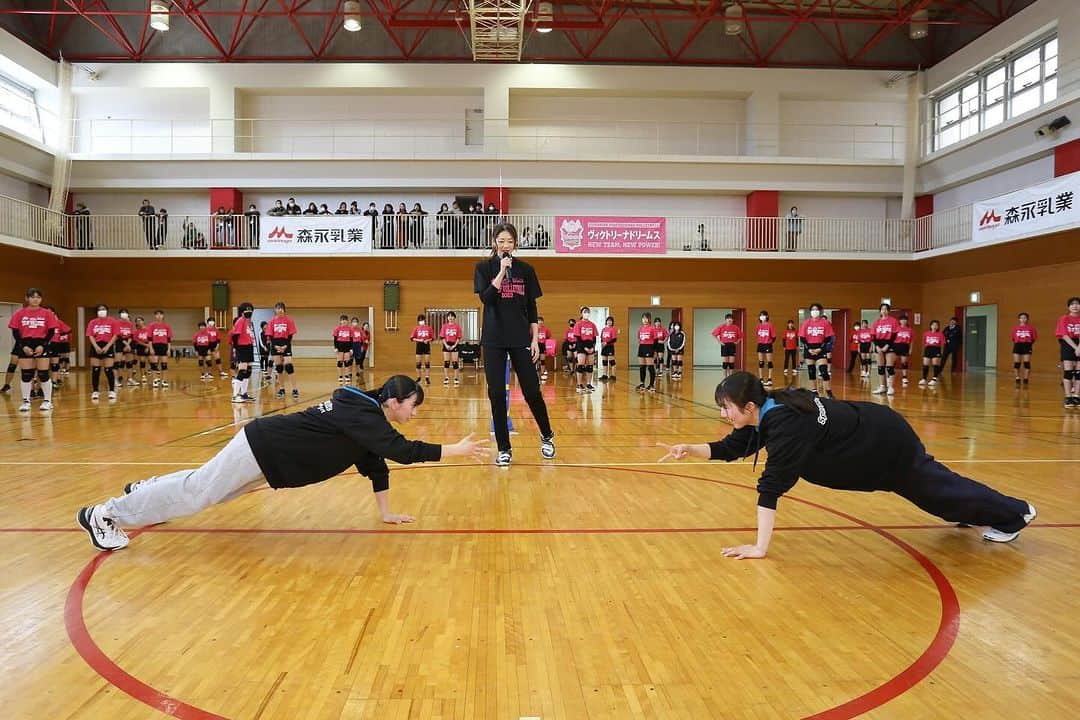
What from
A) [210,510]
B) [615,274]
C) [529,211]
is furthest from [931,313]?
[210,510]

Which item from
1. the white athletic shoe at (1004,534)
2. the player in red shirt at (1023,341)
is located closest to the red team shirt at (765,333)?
the player in red shirt at (1023,341)

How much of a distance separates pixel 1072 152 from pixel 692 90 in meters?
11.7

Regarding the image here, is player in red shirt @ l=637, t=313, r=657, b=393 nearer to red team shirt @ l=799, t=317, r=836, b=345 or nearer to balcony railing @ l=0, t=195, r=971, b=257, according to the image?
red team shirt @ l=799, t=317, r=836, b=345

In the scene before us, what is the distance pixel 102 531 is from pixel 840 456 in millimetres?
3514

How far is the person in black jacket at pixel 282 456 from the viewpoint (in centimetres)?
318

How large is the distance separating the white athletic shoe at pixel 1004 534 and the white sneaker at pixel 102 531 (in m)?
4.31

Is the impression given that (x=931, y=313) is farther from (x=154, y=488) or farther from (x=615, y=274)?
(x=154, y=488)

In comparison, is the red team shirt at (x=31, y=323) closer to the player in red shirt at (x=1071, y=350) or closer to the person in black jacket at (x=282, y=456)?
the person in black jacket at (x=282, y=456)

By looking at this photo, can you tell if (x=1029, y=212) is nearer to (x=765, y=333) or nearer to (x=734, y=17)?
(x=765, y=333)

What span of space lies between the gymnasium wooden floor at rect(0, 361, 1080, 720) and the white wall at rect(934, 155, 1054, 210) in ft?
63.5

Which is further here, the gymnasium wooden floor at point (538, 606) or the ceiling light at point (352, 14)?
the ceiling light at point (352, 14)

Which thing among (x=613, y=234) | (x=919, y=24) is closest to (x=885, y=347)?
(x=613, y=234)

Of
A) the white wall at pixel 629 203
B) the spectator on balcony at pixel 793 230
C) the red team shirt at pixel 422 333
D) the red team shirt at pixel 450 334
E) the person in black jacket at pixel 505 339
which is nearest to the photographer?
the person in black jacket at pixel 505 339

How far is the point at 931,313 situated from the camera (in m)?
24.1
